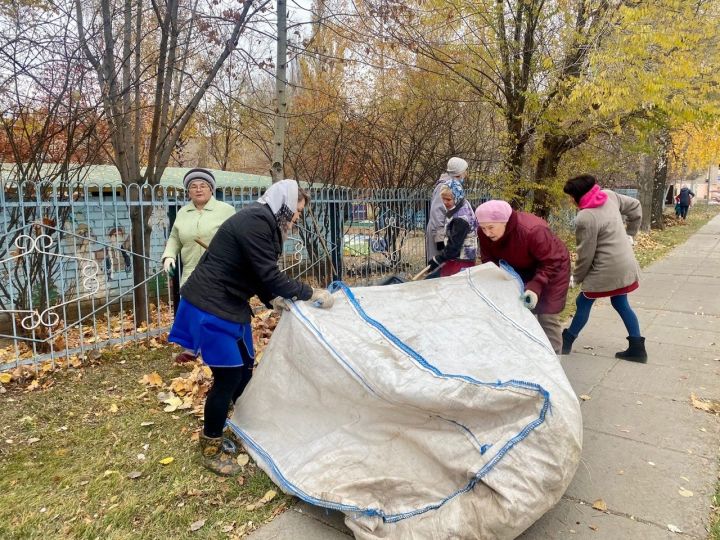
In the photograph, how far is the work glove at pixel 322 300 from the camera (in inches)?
120

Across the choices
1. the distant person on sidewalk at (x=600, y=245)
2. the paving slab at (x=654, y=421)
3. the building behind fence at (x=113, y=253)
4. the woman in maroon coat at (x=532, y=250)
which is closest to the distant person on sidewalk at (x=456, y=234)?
the building behind fence at (x=113, y=253)

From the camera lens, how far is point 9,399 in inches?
158

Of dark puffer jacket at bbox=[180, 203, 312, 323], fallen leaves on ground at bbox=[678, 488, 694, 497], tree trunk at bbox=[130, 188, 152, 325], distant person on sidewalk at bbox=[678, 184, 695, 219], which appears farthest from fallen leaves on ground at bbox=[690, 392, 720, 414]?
distant person on sidewalk at bbox=[678, 184, 695, 219]

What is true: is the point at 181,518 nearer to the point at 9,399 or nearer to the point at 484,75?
the point at 9,399

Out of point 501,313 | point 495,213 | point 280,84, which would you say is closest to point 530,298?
point 501,313

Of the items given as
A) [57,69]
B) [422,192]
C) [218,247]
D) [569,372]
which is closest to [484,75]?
[422,192]

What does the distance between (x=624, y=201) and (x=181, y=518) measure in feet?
14.6

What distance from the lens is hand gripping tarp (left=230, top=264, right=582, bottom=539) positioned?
2.25 m

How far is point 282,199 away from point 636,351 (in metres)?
3.75

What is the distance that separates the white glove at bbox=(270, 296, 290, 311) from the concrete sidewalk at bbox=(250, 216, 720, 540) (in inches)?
41.7

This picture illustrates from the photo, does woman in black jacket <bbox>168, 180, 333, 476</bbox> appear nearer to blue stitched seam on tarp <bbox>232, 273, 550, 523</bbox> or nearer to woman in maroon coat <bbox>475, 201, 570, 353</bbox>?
blue stitched seam on tarp <bbox>232, 273, 550, 523</bbox>

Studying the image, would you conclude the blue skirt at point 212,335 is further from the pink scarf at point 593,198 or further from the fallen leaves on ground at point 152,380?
the pink scarf at point 593,198

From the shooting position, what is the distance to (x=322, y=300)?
304cm

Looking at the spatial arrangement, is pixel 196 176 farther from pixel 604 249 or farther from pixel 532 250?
pixel 604 249
